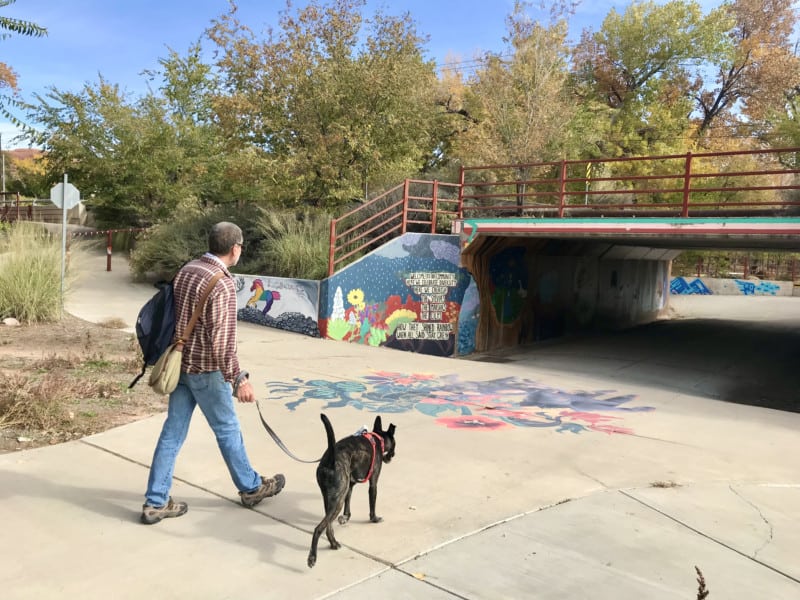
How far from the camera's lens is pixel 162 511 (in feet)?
12.8

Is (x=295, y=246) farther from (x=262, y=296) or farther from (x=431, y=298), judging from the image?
(x=431, y=298)

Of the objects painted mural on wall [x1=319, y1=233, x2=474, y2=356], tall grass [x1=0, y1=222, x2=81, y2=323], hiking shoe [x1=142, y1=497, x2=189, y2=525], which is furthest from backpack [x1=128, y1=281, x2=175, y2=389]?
painted mural on wall [x1=319, y1=233, x2=474, y2=356]

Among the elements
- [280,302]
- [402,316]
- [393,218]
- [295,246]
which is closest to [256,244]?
[295,246]

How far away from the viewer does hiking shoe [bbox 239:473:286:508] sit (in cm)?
414

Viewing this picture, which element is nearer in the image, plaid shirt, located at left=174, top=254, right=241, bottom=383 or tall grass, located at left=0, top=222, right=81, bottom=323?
plaid shirt, located at left=174, top=254, right=241, bottom=383

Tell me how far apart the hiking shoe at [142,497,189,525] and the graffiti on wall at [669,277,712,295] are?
3224 centimetres

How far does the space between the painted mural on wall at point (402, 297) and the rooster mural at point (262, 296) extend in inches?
50.3

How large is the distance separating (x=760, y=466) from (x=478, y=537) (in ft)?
11.0

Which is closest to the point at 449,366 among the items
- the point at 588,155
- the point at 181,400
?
the point at 181,400

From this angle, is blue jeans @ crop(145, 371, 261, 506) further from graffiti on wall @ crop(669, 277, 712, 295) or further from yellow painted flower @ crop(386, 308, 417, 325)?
graffiti on wall @ crop(669, 277, 712, 295)

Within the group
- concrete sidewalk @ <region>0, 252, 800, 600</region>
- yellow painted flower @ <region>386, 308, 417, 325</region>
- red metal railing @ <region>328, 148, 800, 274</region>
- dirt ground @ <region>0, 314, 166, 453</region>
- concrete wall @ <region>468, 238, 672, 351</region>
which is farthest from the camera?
concrete wall @ <region>468, 238, 672, 351</region>

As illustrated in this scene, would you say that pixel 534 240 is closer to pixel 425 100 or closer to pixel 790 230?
pixel 425 100

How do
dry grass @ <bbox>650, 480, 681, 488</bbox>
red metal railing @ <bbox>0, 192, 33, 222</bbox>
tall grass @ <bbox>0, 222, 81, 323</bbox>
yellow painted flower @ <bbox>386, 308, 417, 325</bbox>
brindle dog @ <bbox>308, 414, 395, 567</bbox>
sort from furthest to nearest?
red metal railing @ <bbox>0, 192, 33, 222</bbox> < yellow painted flower @ <bbox>386, 308, 417, 325</bbox> < tall grass @ <bbox>0, 222, 81, 323</bbox> < dry grass @ <bbox>650, 480, 681, 488</bbox> < brindle dog @ <bbox>308, 414, 395, 567</bbox>

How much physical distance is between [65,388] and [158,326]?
342 cm
